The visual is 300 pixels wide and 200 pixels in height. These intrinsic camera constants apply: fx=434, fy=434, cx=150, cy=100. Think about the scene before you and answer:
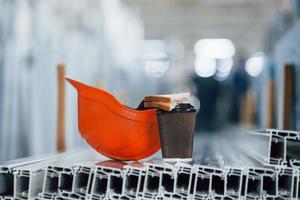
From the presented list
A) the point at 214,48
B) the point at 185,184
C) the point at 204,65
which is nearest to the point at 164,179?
the point at 185,184

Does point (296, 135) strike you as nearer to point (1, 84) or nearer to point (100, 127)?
point (100, 127)

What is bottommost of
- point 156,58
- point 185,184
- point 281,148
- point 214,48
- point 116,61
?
point 185,184

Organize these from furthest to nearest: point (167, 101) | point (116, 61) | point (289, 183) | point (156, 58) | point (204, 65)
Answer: point (204, 65)
point (156, 58)
point (116, 61)
point (167, 101)
point (289, 183)

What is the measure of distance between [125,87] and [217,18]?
9.00 ft

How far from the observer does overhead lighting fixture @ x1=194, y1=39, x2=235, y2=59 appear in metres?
9.71

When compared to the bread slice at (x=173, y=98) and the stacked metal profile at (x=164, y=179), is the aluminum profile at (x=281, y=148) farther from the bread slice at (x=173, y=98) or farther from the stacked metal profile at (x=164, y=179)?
the bread slice at (x=173, y=98)

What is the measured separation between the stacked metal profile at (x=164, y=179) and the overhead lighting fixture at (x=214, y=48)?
8451 mm

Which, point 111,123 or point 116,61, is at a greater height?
point 116,61

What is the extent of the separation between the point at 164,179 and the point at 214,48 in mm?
9063

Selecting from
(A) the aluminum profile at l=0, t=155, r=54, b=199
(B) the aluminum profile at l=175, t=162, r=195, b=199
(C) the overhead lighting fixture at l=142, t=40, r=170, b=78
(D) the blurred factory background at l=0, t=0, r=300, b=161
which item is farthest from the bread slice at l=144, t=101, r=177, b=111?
(C) the overhead lighting fixture at l=142, t=40, r=170, b=78

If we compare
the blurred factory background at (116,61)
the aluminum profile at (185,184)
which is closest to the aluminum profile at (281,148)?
the aluminum profile at (185,184)

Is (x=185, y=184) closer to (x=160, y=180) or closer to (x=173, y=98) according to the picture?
(x=160, y=180)

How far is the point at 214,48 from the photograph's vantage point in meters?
10.1

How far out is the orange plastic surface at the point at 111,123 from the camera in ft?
4.23
